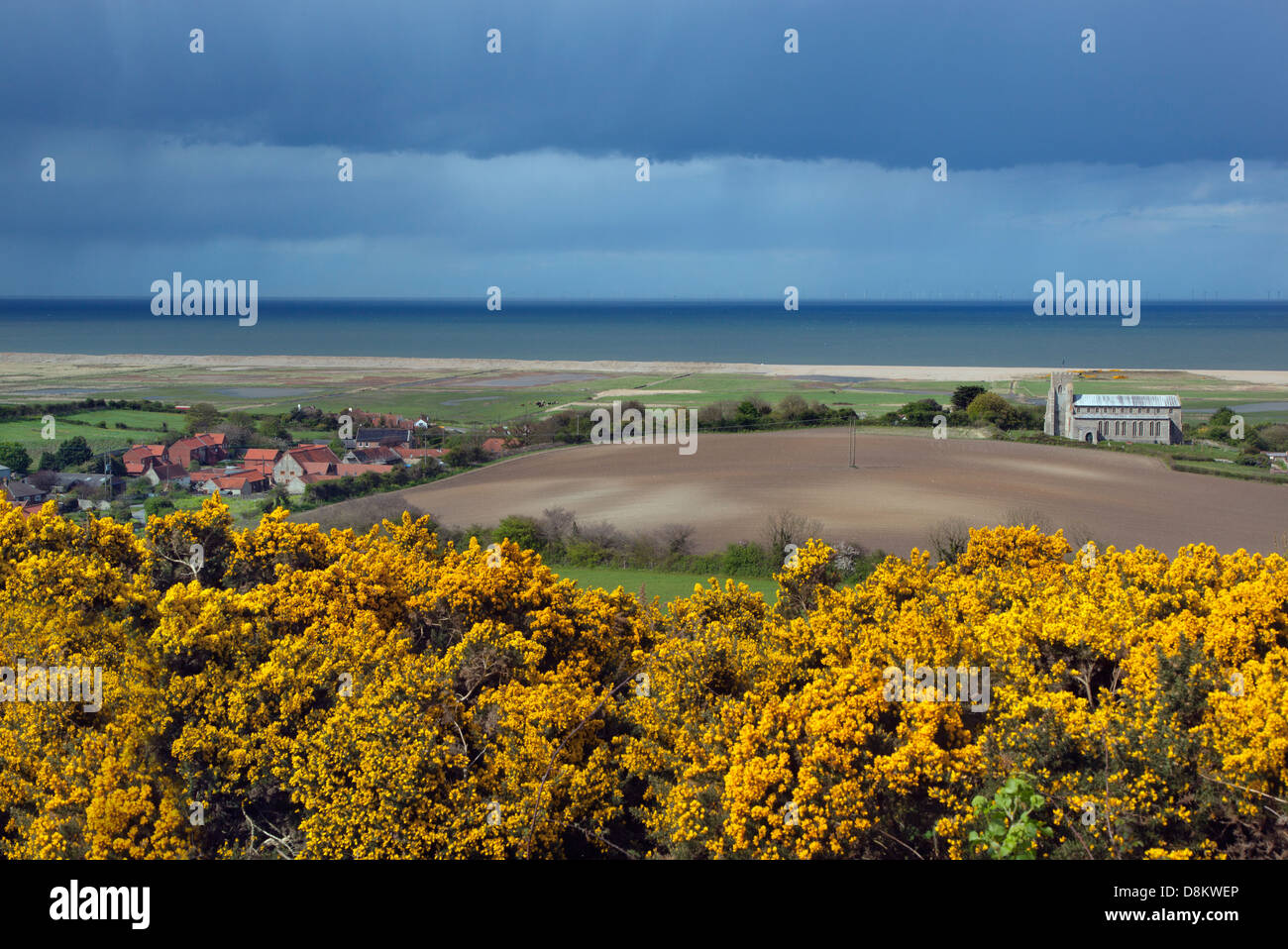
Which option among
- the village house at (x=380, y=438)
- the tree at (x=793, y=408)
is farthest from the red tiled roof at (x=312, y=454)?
the tree at (x=793, y=408)

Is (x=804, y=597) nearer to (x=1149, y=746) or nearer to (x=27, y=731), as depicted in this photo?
(x=1149, y=746)

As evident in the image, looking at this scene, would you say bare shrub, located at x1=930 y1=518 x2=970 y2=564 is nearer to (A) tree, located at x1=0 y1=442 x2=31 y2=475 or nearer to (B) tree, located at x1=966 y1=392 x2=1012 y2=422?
(B) tree, located at x1=966 y1=392 x2=1012 y2=422

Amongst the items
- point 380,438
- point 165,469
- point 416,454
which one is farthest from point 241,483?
point 380,438

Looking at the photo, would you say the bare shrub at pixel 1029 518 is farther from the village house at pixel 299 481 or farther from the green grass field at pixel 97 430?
the green grass field at pixel 97 430

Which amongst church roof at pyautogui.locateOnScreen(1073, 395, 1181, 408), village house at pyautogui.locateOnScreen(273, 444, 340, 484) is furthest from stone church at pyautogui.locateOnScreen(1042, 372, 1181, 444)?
village house at pyautogui.locateOnScreen(273, 444, 340, 484)

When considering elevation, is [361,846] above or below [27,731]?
below

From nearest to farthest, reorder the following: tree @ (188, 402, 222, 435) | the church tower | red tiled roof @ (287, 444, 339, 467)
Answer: red tiled roof @ (287, 444, 339, 467), tree @ (188, 402, 222, 435), the church tower

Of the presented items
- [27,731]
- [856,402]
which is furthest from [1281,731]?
[856,402]
